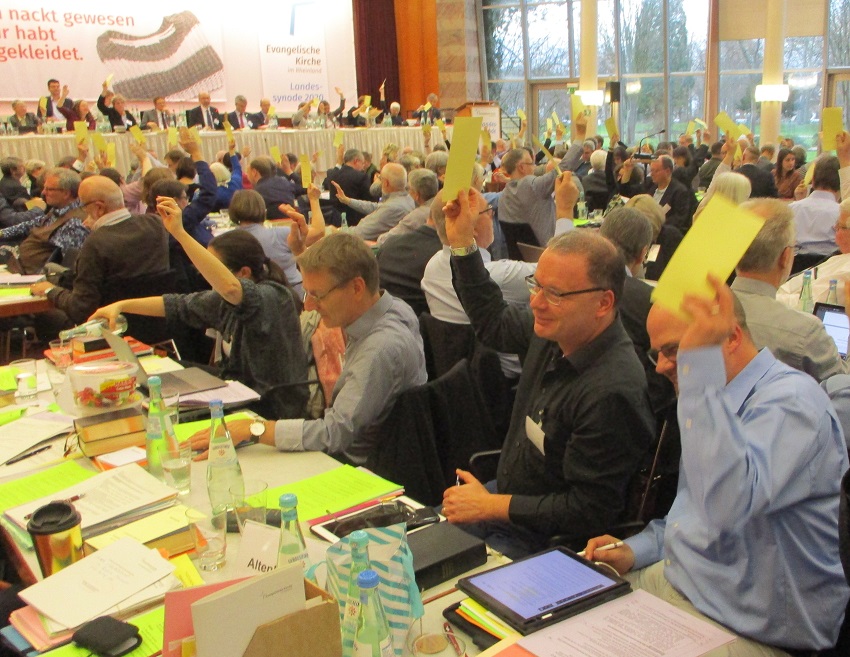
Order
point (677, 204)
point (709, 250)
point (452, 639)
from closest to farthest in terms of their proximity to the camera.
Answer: point (709, 250) < point (452, 639) < point (677, 204)

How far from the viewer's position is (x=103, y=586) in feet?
5.25

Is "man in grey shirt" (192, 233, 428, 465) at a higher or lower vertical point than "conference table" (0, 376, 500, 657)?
higher

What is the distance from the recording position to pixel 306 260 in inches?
96.4

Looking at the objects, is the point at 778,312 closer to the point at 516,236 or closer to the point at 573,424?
the point at 573,424

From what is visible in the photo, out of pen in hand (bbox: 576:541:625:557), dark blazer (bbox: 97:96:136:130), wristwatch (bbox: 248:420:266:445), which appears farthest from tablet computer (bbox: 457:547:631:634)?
dark blazer (bbox: 97:96:136:130)

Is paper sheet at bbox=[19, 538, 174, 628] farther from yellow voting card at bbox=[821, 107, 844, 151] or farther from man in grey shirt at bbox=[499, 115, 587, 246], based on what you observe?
man in grey shirt at bbox=[499, 115, 587, 246]

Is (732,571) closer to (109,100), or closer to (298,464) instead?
(298,464)

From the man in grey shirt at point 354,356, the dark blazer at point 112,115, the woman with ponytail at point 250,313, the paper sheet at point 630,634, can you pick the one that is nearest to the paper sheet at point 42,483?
the man in grey shirt at point 354,356

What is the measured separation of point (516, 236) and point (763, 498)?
4.89 metres

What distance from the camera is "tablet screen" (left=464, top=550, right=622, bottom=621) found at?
4.86ft

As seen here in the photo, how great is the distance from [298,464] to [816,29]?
48.9 feet

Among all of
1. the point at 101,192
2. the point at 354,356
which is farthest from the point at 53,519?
the point at 101,192

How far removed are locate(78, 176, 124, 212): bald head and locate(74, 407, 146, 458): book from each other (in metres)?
2.25

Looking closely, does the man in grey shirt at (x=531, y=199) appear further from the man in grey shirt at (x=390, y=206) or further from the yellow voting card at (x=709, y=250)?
the yellow voting card at (x=709, y=250)
